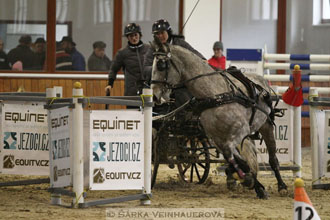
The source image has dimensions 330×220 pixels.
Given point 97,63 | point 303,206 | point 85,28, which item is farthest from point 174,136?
point 85,28

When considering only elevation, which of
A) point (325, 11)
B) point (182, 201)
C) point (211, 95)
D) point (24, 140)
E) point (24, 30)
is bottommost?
point (182, 201)

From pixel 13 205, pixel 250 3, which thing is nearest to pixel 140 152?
pixel 13 205

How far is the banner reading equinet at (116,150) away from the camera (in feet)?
26.5

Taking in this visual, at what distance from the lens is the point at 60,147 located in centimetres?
826

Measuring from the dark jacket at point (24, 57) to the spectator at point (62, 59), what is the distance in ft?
1.55

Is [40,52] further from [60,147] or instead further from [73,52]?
[60,147]

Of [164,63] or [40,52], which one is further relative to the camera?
[40,52]

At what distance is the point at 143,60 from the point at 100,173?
336cm

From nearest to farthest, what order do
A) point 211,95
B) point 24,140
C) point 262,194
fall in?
point 211,95 < point 262,194 < point 24,140

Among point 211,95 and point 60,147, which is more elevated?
point 211,95

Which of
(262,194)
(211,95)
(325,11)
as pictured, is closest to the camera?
(211,95)

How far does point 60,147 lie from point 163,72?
4.79ft

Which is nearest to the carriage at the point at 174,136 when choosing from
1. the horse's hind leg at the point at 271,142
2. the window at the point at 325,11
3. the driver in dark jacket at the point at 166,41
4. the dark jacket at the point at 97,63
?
the driver in dark jacket at the point at 166,41

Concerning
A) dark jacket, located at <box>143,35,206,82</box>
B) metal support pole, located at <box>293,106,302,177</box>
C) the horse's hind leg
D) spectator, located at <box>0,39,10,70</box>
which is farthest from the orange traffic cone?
spectator, located at <box>0,39,10,70</box>
